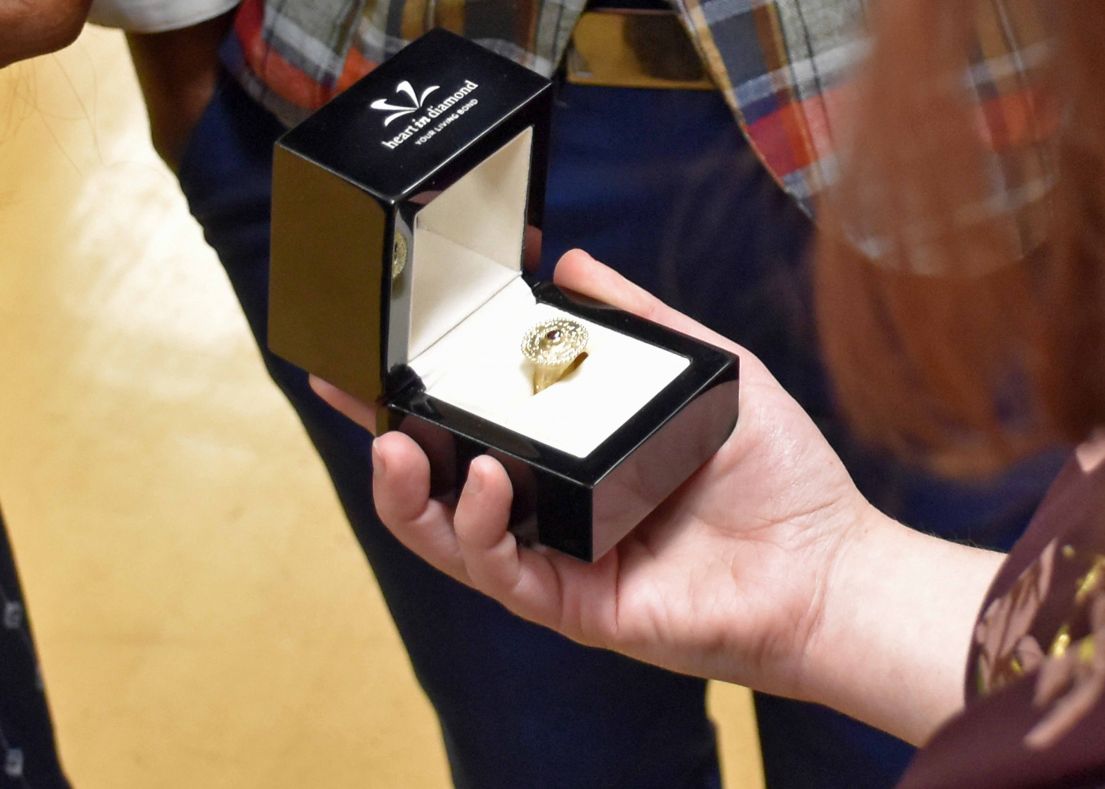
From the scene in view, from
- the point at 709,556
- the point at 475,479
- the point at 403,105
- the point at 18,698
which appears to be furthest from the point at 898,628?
the point at 18,698

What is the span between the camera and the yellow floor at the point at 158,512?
1.28 meters

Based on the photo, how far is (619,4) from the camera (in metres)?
0.70

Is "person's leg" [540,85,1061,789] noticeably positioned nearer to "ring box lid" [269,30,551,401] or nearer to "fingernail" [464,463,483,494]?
"ring box lid" [269,30,551,401]

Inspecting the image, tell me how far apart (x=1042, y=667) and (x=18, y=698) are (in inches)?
24.3

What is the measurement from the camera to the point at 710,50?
0.69 m

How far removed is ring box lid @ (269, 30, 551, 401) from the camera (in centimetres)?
67

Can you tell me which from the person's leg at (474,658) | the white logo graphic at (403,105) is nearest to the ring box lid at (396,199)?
the white logo graphic at (403,105)

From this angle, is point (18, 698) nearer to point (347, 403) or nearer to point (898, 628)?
point (347, 403)

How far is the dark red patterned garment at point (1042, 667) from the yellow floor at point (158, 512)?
2.57 ft

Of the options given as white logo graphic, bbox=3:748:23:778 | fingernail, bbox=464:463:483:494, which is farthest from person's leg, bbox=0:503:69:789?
fingernail, bbox=464:463:483:494

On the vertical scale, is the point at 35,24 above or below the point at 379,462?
above

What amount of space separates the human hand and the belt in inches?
4.0

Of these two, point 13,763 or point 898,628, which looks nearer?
point 898,628

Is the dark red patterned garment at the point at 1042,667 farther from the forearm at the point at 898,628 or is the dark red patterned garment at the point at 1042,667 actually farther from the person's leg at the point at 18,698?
the person's leg at the point at 18,698
